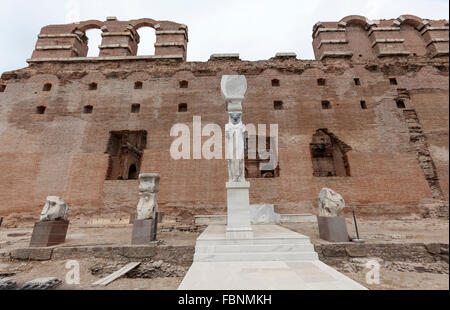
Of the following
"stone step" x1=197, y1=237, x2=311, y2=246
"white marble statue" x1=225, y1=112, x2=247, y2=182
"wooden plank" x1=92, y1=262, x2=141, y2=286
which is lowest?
"wooden plank" x1=92, y1=262, x2=141, y2=286

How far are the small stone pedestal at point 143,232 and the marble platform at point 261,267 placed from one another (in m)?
1.69

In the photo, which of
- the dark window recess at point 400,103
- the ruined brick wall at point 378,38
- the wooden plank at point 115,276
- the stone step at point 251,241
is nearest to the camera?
the wooden plank at point 115,276

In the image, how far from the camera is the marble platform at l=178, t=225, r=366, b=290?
253 cm

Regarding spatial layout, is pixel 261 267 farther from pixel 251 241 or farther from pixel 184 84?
pixel 184 84

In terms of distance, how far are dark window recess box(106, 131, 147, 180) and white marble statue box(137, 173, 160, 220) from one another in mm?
6100

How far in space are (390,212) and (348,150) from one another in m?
3.41

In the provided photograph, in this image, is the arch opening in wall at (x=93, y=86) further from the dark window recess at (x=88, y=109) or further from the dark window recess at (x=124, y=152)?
the dark window recess at (x=124, y=152)

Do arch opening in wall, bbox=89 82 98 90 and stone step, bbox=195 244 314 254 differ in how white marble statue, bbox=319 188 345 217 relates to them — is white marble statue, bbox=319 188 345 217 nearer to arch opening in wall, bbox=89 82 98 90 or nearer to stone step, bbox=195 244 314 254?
stone step, bbox=195 244 314 254

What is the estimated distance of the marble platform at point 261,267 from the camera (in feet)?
8.30

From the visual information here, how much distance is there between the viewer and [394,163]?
417 inches

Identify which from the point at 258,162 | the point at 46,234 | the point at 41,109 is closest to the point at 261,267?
the point at 46,234

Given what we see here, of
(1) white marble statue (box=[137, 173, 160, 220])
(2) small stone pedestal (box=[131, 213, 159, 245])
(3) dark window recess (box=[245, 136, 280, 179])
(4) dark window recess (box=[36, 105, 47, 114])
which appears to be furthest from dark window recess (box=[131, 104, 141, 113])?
(2) small stone pedestal (box=[131, 213, 159, 245])

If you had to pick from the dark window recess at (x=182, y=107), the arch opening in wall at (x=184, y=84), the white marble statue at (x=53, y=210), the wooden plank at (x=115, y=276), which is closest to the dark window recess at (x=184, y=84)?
the arch opening in wall at (x=184, y=84)

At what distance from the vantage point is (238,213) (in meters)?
4.45
